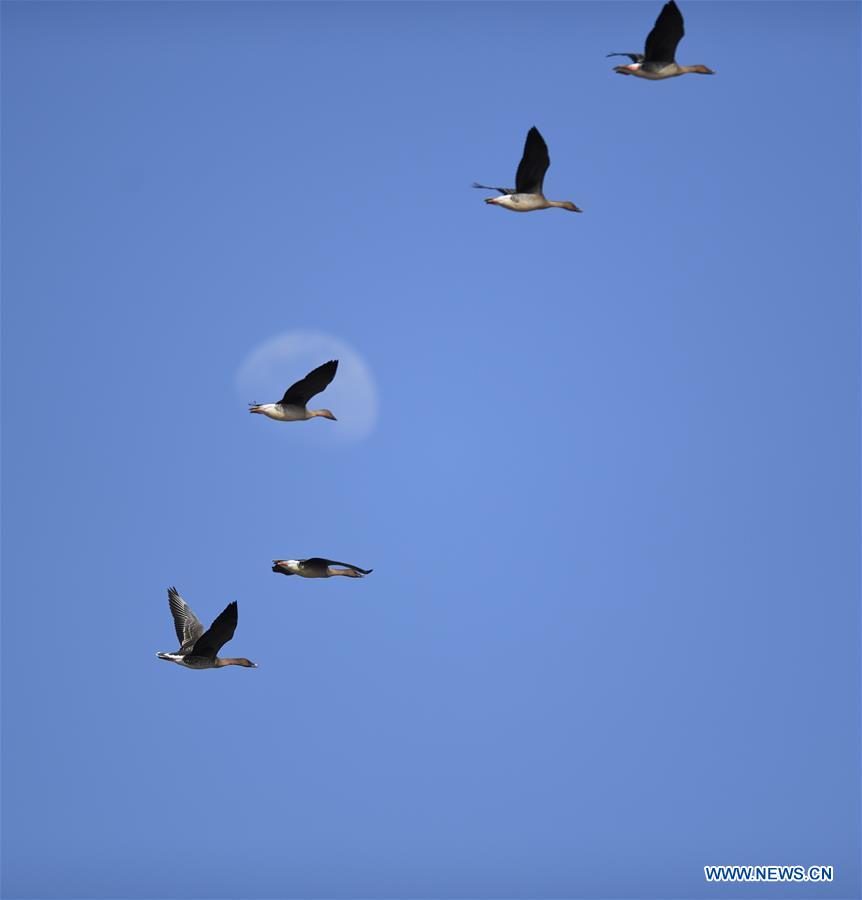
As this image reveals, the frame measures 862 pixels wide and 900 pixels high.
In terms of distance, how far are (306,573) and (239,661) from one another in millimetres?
3205

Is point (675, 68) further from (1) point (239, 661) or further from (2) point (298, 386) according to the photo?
(1) point (239, 661)

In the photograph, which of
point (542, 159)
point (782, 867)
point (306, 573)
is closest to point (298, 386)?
point (306, 573)

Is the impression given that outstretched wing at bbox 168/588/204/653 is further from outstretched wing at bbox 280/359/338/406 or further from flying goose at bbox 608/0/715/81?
flying goose at bbox 608/0/715/81

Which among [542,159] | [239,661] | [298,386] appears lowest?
[239,661]

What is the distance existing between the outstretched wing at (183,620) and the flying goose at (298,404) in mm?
5727

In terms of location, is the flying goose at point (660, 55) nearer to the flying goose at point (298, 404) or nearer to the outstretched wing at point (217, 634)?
the flying goose at point (298, 404)

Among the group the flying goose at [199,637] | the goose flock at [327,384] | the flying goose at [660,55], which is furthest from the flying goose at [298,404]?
the flying goose at [660,55]

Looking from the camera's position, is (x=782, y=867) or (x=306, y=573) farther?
(x=782, y=867)

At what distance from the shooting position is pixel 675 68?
46875 mm

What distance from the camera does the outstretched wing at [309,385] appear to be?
157ft

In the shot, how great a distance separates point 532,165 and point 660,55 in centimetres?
428

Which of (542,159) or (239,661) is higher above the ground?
(542,159)

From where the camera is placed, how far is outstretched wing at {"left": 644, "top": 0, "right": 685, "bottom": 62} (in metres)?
44.7

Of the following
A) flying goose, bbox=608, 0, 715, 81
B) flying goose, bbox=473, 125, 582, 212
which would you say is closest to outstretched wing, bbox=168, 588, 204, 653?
flying goose, bbox=473, 125, 582, 212
